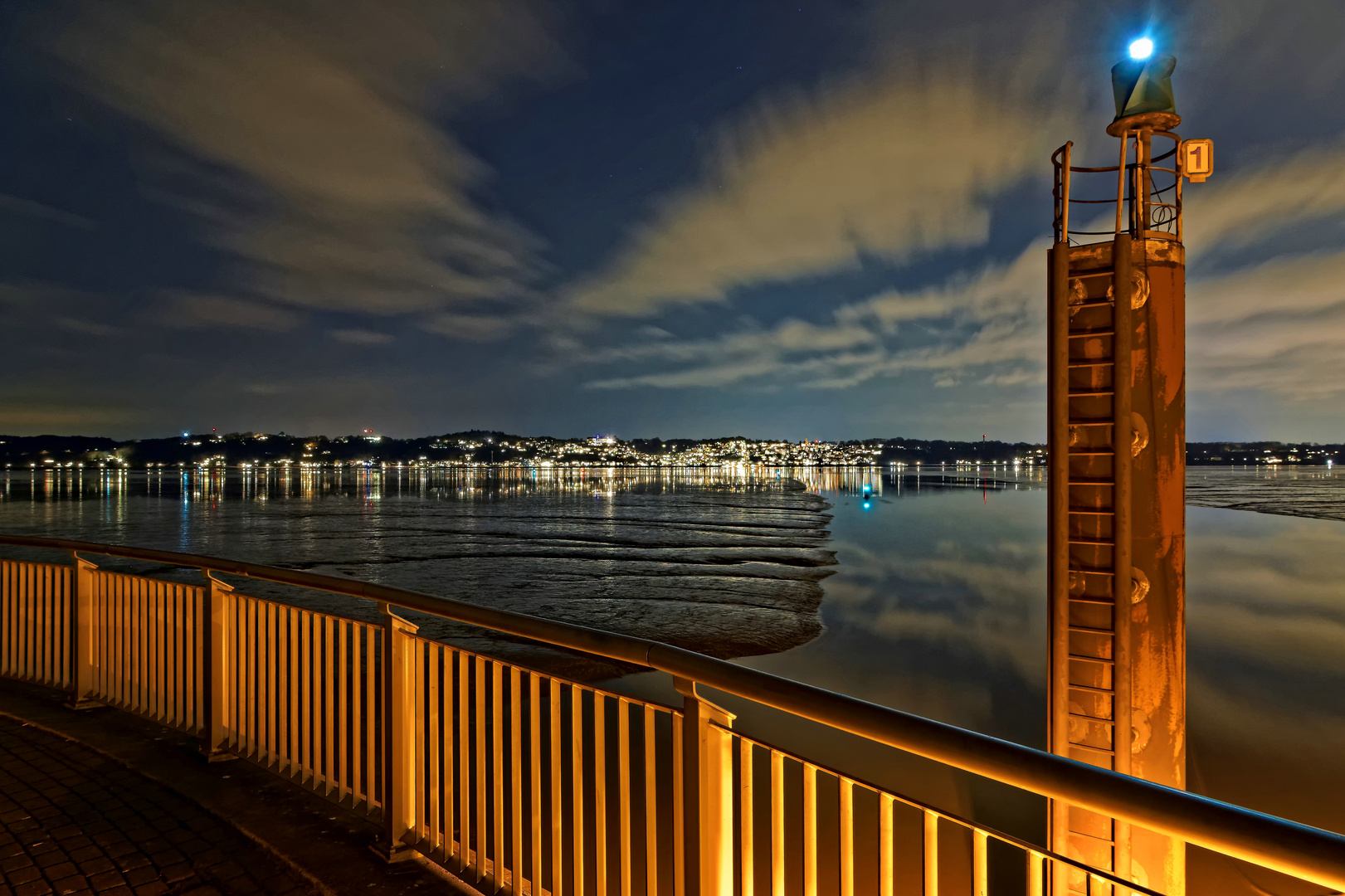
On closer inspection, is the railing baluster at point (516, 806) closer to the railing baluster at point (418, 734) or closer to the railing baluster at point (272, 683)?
the railing baluster at point (418, 734)

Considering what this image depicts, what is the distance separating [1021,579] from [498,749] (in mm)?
22948

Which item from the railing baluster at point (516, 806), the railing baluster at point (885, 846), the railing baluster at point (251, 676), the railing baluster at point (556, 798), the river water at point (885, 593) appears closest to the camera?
the railing baluster at point (885, 846)

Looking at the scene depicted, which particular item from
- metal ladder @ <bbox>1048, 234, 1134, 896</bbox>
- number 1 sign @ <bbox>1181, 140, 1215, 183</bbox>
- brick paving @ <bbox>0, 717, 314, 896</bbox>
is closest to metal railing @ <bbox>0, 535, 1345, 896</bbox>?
brick paving @ <bbox>0, 717, 314, 896</bbox>

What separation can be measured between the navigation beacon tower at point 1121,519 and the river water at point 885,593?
5.60 ft

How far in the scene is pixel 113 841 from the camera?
4.06 metres

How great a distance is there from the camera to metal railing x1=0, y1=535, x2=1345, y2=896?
1.81m

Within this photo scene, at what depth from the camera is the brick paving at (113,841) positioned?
367 centimetres

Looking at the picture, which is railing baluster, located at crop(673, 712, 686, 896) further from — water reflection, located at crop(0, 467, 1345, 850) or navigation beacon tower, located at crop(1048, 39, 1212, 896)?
water reflection, located at crop(0, 467, 1345, 850)

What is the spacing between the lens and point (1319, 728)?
1078cm

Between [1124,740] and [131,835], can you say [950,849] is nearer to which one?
[1124,740]

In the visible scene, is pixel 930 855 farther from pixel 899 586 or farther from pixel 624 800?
pixel 899 586

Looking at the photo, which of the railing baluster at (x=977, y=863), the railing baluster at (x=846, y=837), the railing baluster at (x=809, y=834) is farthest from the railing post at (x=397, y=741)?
the railing baluster at (x=977, y=863)

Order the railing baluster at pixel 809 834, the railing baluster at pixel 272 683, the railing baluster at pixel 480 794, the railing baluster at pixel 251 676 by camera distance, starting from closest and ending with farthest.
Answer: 1. the railing baluster at pixel 809 834
2. the railing baluster at pixel 480 794
3. the railing baluster at pixel 272 683
4. the railing baluster at pixel 251 676

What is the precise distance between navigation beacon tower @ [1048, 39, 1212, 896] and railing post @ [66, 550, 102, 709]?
317 inches
